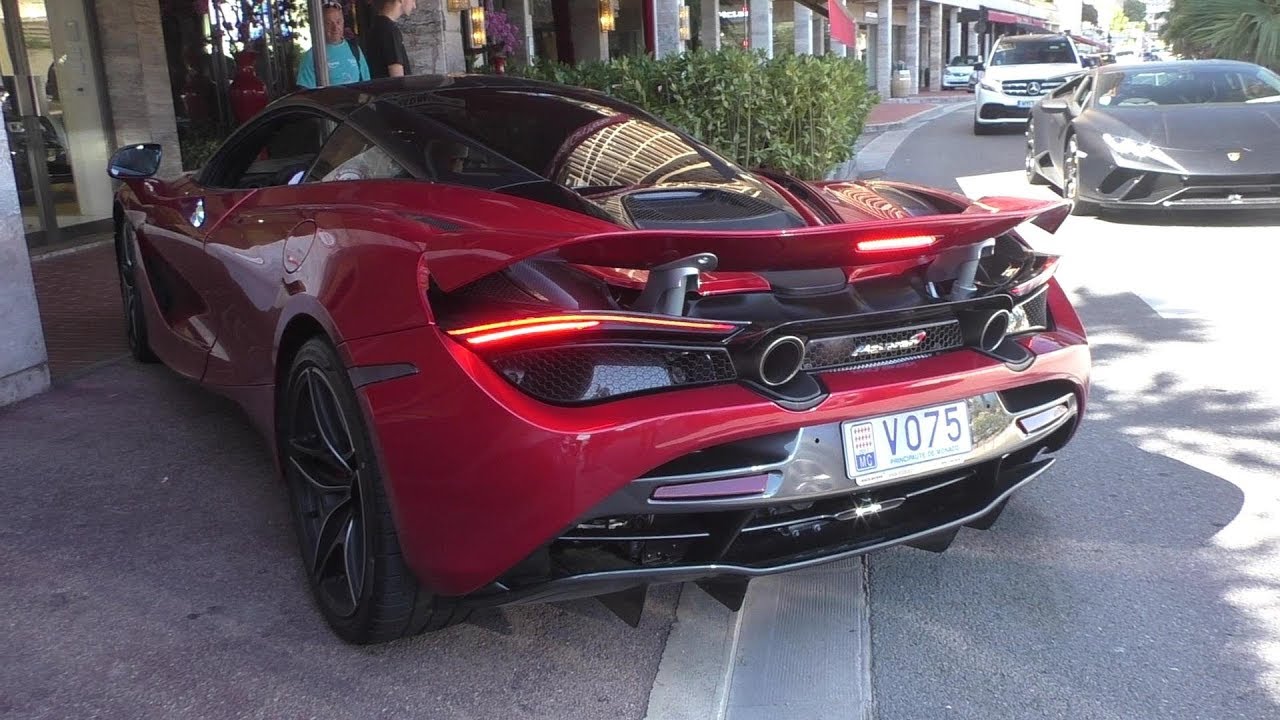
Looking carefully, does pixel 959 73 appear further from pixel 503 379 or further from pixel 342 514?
pixel 503 379

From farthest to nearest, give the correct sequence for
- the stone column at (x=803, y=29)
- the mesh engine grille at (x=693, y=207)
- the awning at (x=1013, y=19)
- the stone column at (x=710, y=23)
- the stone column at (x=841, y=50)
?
the awning at (x=1013, y=19), the stone column at (x=803, y=29), the stone column at (x=710, y=23), the stone column at (x=841, y=50), the mesh engine grille at (x=693, y=207)

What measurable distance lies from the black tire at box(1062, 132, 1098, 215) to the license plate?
304 inches

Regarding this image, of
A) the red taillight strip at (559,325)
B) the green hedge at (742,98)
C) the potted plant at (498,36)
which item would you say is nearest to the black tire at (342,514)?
the red taillight strip at (559,325)

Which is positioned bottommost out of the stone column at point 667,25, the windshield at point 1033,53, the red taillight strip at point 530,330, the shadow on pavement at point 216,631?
the shadow on pavement at point 216,631

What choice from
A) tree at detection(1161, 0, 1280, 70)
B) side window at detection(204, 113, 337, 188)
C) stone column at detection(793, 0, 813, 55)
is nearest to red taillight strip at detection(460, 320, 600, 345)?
side window at detection(204, 113, 337, 188)

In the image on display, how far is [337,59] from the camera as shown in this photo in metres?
7.96

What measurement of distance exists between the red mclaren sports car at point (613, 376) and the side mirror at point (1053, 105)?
330 inches

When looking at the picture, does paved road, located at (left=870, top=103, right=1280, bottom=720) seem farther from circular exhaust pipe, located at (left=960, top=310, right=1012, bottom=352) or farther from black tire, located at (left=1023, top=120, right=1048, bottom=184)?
black tire, located at (left=1023, top=120, right=1048, bottom=184)

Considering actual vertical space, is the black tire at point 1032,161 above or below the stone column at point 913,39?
below

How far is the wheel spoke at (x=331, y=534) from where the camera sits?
9.52 feet

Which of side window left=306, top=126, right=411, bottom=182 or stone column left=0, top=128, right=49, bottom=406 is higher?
side window left=306, top=126, right=411, bottom=182

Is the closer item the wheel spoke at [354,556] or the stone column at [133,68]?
the wheel spoke at [354,556]

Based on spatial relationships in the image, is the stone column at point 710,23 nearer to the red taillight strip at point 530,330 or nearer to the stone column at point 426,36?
the stone column at point 426,36

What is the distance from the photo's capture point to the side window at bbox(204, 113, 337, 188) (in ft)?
12.0
